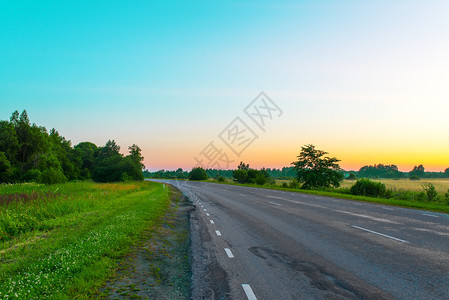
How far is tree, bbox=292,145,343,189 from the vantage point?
4184cm

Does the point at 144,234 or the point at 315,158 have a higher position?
the point at 315,158

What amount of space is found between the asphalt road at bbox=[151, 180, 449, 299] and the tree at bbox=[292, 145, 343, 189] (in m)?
31.6

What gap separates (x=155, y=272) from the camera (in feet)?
19.1

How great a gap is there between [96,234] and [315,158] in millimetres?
39168

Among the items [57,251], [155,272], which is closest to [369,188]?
[155,272]

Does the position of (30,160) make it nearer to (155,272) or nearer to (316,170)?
(316,170)

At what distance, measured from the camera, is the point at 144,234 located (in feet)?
31.6

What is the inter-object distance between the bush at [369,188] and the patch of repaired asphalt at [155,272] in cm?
2594

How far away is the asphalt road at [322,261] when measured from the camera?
475 cm

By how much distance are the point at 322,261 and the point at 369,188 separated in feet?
88.7

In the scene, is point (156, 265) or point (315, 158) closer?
point (156, 265)

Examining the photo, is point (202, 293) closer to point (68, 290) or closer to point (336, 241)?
point (68, 290)

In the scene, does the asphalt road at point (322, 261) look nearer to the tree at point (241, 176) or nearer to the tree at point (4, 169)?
the tree at point (241, 176)

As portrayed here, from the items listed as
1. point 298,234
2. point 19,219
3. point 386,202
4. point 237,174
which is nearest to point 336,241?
point 298,234
